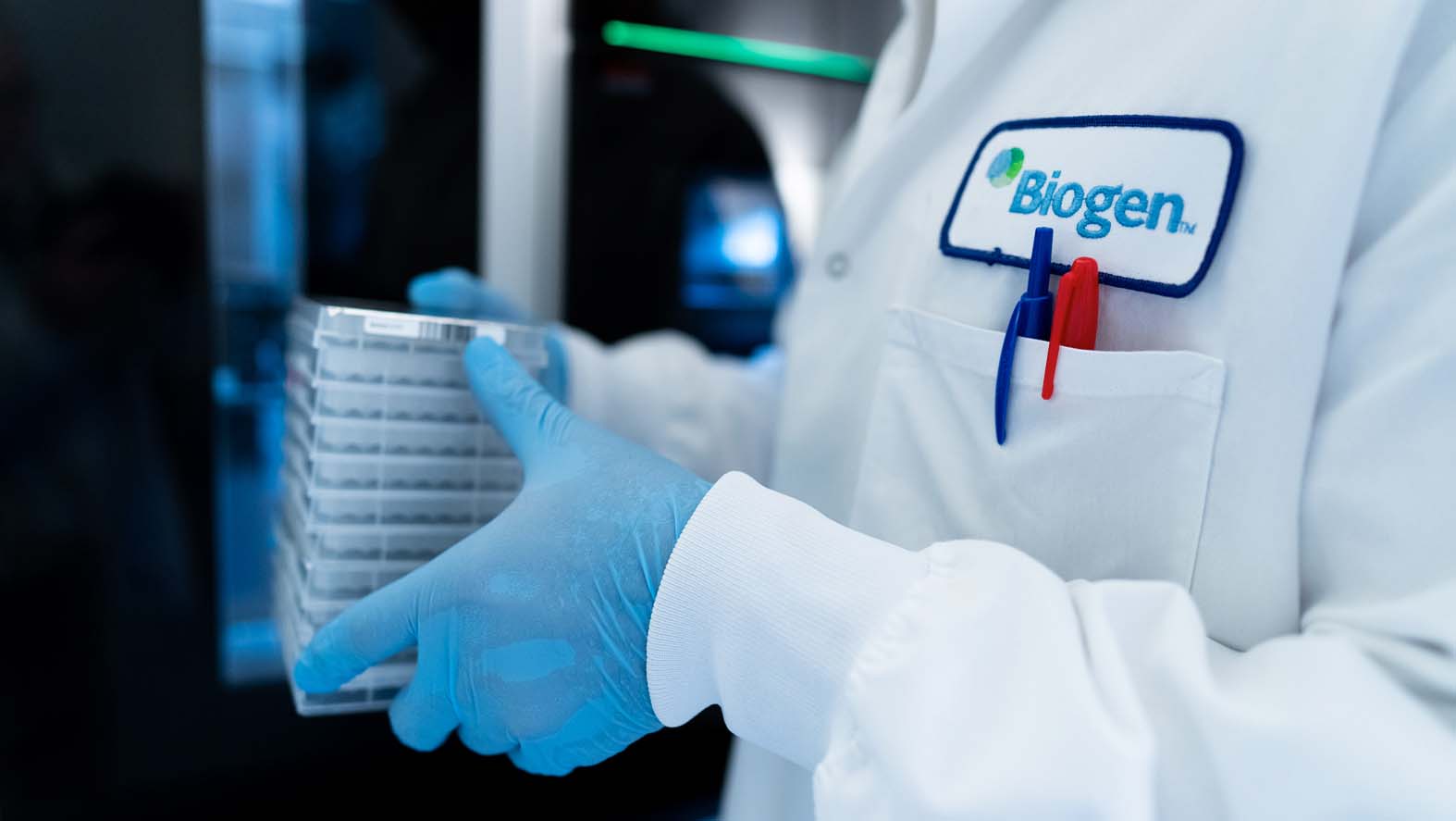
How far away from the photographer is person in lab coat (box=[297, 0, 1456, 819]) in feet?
1.57

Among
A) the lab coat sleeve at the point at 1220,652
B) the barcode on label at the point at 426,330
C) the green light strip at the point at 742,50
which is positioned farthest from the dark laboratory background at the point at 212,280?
the lab coat sleeve at the point at 1220,652

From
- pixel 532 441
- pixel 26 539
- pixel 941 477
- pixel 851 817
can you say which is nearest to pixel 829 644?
pixel 851 817

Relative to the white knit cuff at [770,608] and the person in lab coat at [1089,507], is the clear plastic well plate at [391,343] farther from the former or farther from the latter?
the white knit cuff at [770,608]

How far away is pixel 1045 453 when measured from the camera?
25.1 inches

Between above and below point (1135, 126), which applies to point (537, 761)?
below

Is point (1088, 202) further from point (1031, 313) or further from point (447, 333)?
point (447, 333)

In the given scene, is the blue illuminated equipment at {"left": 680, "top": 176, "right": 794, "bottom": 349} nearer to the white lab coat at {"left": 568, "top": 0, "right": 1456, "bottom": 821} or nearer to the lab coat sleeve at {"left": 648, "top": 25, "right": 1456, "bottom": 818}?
the white lab coat at {"left": 568, "top": 0, "right": 1456, "bottom": 821}

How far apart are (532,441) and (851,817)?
0.40 meters

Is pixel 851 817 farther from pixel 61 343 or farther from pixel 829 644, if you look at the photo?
pixel 61 343

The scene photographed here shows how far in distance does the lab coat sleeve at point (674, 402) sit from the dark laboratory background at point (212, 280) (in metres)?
0.22

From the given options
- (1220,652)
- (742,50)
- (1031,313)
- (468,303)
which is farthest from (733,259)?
(1220,652)

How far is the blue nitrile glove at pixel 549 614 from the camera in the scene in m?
0.67

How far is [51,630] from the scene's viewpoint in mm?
1097

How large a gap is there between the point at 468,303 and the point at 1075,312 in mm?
741
